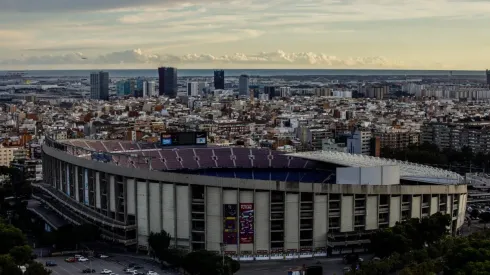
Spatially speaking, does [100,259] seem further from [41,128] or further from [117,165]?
[41,128]

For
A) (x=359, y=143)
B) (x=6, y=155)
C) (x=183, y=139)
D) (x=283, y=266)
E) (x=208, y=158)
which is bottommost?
(x=283, y=266)

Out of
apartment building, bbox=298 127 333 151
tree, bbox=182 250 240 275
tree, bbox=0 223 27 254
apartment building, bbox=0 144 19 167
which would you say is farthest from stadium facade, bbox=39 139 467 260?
apartment building, bbox=298 127 333 151

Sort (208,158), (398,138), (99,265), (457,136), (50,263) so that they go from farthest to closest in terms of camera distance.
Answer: (398,138), (457,136), (208,158), (50,263), (99,265)

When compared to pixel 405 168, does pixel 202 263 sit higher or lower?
lower

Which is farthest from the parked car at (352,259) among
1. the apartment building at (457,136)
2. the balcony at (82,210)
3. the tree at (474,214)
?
the apartment building at (457,136)

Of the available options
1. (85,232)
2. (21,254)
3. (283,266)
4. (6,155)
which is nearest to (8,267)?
(21,254)

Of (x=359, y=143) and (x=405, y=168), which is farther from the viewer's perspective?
(x=359, y=143)

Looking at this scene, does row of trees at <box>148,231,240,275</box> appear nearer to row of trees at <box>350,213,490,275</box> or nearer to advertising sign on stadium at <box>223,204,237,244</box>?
advertising sign on stadium at <box>223,204,237,244</box>

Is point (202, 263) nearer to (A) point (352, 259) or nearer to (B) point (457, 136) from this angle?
(A) point (352, 259)
